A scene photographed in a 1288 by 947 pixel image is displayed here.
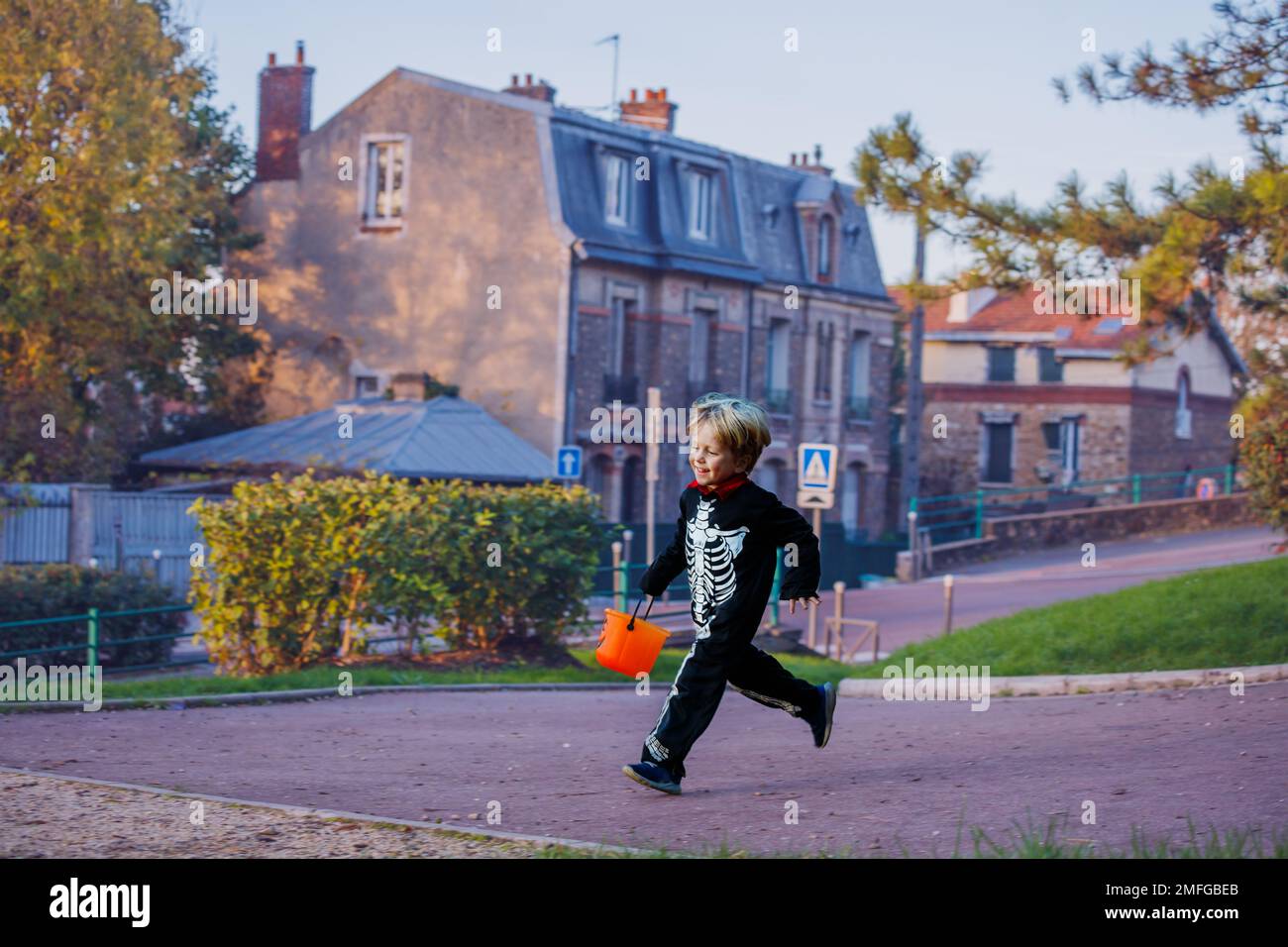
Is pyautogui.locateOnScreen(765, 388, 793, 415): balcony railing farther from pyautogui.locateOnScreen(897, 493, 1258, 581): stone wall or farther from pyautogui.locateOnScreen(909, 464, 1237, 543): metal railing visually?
pyautogui.locateOnScreen(897, 493, 1258, 581): stone wall

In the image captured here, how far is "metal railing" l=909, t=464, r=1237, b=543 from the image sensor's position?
143 feet

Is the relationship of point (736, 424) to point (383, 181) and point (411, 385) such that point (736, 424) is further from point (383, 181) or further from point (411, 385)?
point (383, 181)

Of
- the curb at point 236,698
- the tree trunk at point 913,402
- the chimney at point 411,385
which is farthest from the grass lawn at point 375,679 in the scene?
the tree trunk at point 913,402

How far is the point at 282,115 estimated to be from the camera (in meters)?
38.3

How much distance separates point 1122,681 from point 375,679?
257 inches

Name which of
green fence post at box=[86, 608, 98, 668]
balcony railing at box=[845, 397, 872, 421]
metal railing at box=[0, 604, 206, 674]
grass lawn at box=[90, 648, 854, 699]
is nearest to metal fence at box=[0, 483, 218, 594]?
metal railing at box=[0, 604, 206, 674]

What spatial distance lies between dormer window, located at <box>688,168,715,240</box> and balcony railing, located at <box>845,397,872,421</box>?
318 inches

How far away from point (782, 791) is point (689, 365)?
30.9 meters

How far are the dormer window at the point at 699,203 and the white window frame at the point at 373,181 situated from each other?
261 inches

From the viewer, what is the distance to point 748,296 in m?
40.1

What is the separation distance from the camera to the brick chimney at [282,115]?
3812 cm

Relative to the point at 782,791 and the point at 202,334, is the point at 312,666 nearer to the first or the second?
the point at 782,791

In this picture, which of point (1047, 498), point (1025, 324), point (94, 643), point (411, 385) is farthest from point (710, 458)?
point (1025, 324)
